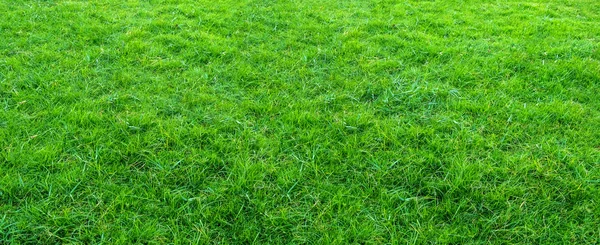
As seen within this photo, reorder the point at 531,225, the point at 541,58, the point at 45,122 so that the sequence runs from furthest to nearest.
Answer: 1. the point at 541,58
2. the point at 45,122
3. the point at 531,225

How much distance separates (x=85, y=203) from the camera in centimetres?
251

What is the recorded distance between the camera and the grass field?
2.45 metres

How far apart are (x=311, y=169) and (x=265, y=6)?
3.62 metres

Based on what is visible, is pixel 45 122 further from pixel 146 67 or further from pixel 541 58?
pixel 541 58

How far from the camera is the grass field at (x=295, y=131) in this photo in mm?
2445

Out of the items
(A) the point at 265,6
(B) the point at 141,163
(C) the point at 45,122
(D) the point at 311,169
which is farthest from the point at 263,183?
(A) the point at 265,6

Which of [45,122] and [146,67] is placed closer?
[45,122]

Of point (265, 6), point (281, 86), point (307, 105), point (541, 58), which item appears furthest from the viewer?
point (265, 6)

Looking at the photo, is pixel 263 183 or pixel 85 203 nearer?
pixel 85 203

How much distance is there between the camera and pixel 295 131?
3.22 meters

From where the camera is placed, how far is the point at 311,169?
2.84m

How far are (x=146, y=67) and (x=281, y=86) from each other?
1.34 meters

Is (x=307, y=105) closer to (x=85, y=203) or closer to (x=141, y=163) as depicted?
(x=141, y=163)

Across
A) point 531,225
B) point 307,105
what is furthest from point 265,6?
point 531,225
